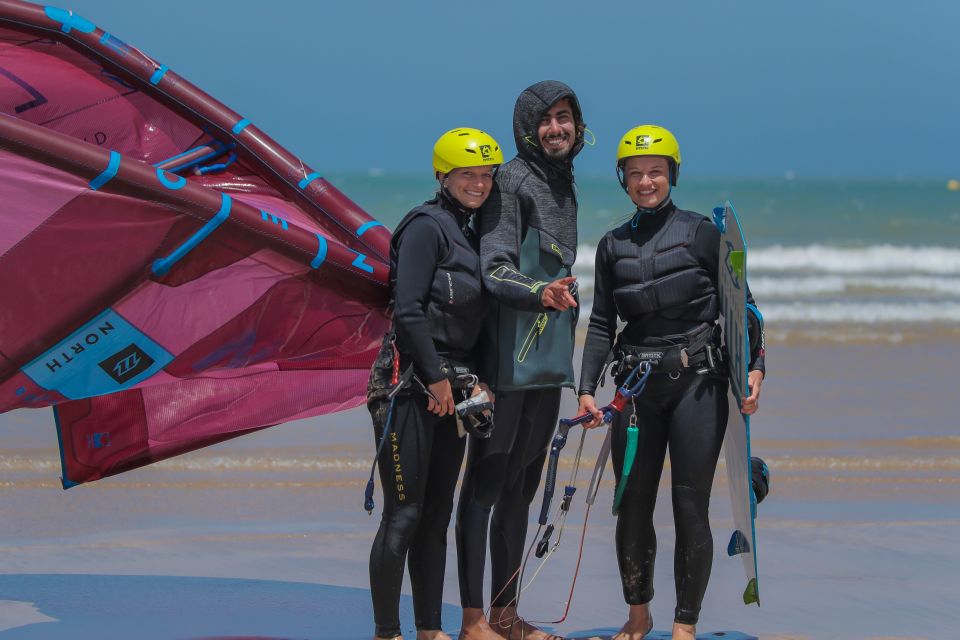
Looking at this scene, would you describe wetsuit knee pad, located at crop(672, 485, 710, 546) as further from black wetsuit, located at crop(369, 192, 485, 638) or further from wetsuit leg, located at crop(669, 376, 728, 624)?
black wetsuit, located at crop(369, 192, 485, 638)

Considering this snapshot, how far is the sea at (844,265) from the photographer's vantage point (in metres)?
14.2

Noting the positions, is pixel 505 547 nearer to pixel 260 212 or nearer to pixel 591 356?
pixel 591 356

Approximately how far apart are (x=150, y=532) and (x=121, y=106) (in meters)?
2.15

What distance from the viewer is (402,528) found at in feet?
13.6

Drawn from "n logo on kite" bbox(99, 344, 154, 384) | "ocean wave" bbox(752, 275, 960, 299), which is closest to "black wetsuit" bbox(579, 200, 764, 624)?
"n logo on kite" bbox(99, 344, 154, 384)

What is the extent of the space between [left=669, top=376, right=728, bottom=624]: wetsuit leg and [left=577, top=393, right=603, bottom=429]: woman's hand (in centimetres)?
25

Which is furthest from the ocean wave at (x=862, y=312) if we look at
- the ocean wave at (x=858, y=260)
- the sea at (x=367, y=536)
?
the ocean wave at (x=858, y=260)

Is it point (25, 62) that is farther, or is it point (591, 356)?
point (25, 62)

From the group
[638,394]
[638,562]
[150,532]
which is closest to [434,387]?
[638,394]

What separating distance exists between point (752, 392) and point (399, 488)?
3.85 ft

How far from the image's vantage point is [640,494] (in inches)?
172

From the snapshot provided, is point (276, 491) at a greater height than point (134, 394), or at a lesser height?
lesser

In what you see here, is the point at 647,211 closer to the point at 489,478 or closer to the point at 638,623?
the point at 489,478

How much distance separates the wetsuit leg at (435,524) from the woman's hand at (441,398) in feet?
0.33
